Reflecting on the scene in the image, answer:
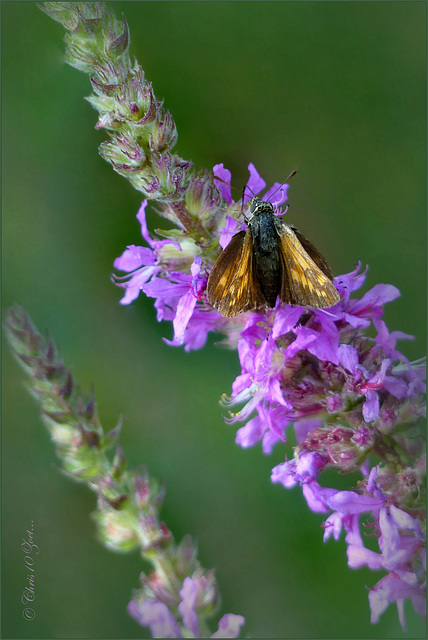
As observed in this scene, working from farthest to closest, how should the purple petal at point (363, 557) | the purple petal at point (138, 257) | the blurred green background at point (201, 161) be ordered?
the blurred green background at point (201, 161), the purple petal at point (138, 257), the purple petal at point (363, 557)

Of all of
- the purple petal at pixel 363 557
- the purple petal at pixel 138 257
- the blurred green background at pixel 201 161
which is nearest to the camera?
the purple petal at pixel 363 557

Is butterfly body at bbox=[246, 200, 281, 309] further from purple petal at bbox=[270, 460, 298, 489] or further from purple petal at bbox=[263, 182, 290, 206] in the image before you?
purple petal at bbox=[270, 460, 298, 489]

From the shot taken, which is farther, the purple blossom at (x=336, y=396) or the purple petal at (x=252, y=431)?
the purple petal at (x=252, y=431)

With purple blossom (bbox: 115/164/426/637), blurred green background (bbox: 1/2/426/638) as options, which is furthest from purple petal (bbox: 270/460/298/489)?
blurred green background (bbox: 1/2/426/638)

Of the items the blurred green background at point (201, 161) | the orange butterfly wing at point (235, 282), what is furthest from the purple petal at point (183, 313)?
the blurred green background at point (201, 161)

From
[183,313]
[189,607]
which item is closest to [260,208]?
[183,313]

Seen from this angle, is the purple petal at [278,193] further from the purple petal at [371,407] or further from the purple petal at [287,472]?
the purple petal at [287,472]
